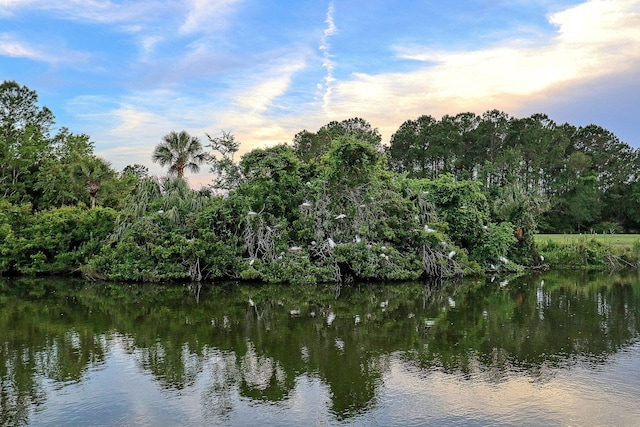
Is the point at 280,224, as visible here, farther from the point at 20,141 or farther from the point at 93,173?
the point at 20,141

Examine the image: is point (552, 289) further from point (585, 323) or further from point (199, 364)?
point (199, 364)

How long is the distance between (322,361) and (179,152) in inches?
807

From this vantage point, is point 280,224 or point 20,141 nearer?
point 280,224

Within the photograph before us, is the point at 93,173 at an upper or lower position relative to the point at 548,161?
lower

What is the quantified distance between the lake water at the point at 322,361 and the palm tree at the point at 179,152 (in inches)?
454

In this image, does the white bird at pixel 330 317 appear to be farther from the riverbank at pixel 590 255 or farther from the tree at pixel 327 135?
the tree at pixel 327 135

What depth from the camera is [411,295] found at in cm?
1891

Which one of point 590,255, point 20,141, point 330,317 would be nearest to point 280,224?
point 330,317

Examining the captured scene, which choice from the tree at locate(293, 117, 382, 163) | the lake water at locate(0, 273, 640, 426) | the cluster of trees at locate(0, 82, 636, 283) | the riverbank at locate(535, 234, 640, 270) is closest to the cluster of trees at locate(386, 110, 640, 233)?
the tree at locate(293, 117, 382, 163)

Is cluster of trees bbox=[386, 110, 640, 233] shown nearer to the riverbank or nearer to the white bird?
the riverbank

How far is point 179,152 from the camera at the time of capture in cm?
2817

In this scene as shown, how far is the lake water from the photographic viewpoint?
7.66 metres

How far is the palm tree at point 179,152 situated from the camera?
92.2 feet

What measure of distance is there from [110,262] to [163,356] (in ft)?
44.3
